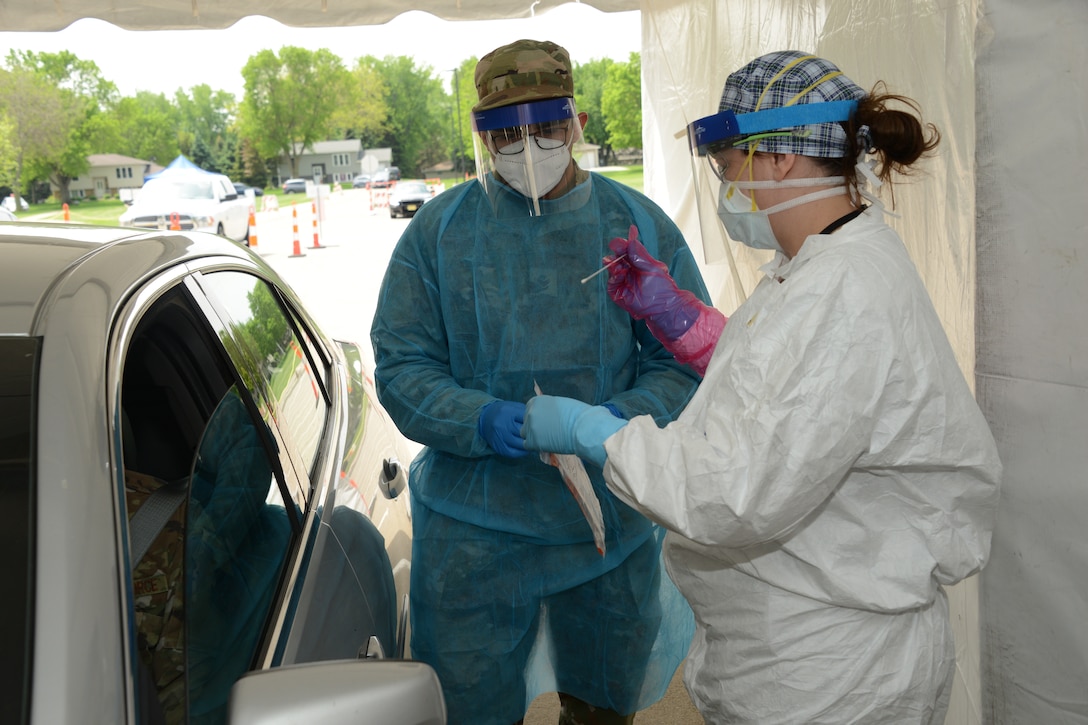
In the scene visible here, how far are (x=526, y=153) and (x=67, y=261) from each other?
1019 mm

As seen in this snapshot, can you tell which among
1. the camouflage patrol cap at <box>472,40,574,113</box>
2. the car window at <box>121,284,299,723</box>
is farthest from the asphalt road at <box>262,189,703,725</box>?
the car window at <box>121,284,299,723</box>

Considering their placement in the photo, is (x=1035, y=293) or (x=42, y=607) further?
(x=1035, y=293)

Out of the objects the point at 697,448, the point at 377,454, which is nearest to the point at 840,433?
the point at 697,448

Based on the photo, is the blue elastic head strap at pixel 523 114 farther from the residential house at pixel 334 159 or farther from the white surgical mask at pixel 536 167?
the residential house at pixel 334 159

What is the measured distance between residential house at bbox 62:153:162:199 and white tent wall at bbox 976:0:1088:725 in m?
38.5

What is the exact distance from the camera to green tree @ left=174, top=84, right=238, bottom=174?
144ft

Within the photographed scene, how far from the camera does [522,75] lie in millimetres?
2012

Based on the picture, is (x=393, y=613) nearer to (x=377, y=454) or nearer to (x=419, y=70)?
(x=377, y=454)

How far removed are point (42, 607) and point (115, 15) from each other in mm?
3526

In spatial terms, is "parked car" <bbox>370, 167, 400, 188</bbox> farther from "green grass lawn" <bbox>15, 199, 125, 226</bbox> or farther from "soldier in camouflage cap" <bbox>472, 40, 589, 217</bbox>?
"soldier in camouflage cap" <bbox>472, 40, 589, 217</bbox>

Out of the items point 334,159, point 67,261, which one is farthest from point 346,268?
point 334,159

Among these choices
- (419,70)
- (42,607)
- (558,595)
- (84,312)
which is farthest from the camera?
(419,70)

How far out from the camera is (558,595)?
2.11 m

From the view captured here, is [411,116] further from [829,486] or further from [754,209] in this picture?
[829,486]
